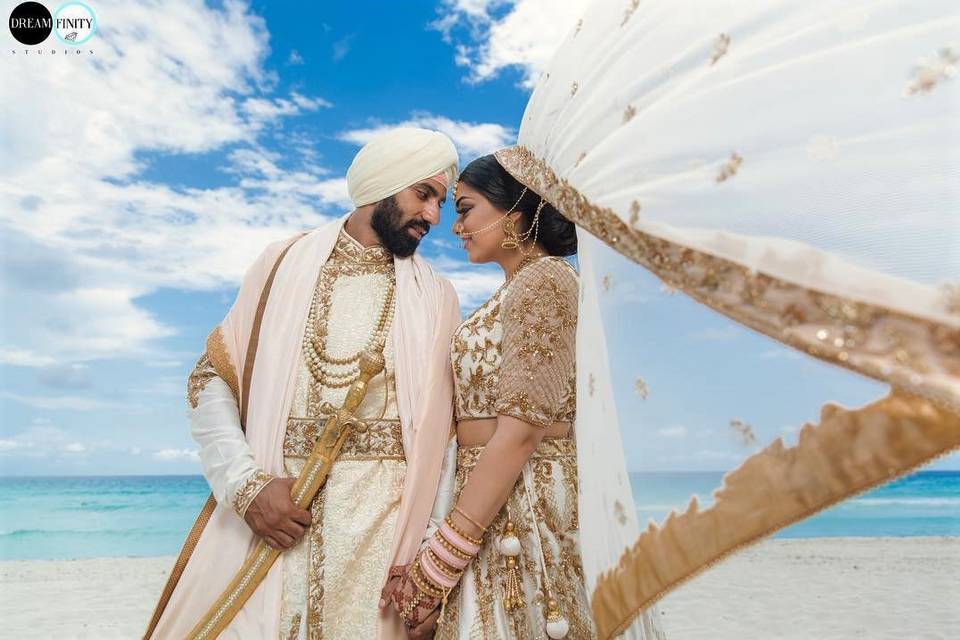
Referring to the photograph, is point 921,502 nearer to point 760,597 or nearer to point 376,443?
point 760,597

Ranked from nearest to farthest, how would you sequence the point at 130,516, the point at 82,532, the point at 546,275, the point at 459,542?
the point at 459,542 < the point at 546,275 < the point at 82,532 < the point at 130,516

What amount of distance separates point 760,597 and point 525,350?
6.10 m

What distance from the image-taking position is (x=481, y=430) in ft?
6.59

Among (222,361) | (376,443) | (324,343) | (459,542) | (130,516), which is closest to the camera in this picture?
(459,542)

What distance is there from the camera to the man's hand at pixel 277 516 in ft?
6.98

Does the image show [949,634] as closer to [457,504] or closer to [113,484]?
[457,504]

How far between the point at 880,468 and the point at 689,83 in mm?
596

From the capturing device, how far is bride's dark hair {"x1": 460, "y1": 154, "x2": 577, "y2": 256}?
6.95 feet

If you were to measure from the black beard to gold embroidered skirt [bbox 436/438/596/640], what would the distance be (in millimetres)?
836

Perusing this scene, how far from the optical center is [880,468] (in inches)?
38.6

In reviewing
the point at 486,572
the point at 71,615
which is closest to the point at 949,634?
the point at 486,572

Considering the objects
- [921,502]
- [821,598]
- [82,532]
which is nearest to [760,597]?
[821,598]

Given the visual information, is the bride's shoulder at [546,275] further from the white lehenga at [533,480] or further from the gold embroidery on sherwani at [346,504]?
the gold embroidery on sherwani at [346,504]

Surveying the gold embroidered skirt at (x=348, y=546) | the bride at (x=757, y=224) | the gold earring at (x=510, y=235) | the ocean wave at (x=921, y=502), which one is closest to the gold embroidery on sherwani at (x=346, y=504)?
the gold embroidered skirt at (x=348, y=546)
